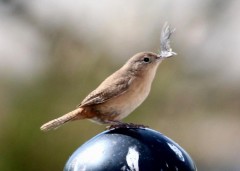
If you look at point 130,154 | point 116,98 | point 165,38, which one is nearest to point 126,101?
point 116,98

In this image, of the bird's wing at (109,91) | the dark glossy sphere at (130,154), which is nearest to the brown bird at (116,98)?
the bird's wing at (109,91)

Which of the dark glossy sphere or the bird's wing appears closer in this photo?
the dark glossy sphere

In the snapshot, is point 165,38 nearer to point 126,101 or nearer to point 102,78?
point 126,101

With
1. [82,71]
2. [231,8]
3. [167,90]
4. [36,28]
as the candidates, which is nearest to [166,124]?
[167,90]

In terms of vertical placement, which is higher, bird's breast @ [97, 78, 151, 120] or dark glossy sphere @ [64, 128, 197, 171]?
bird's breast @ [97, 78, 151, 120]

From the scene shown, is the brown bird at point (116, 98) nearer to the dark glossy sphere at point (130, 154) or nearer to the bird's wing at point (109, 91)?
the bird's wing at point (109, 91)

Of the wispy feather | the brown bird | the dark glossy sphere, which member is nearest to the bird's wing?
the brown bird

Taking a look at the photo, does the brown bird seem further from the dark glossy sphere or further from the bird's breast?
the dark glossy sphere
